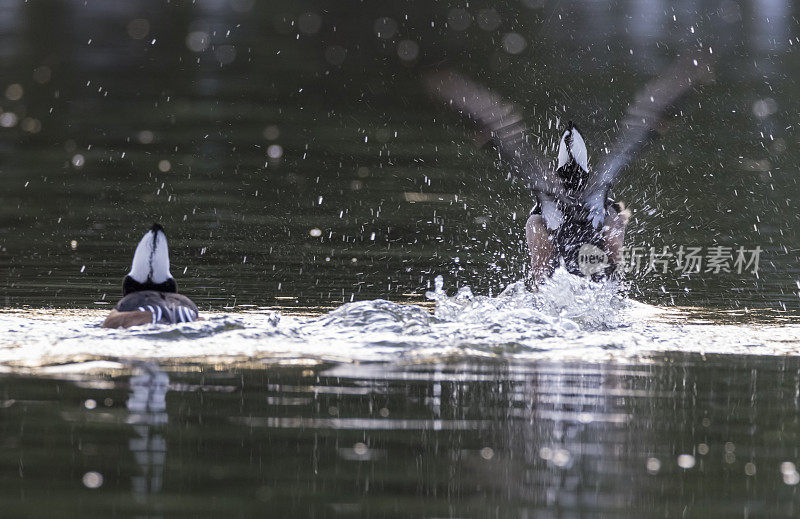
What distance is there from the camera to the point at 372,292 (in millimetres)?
12070

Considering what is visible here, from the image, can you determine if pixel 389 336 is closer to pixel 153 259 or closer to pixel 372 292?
pixel 153 259

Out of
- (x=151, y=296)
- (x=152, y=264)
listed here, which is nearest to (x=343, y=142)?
(x=152, y=264)

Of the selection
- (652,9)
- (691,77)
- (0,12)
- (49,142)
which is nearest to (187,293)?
(691,77)

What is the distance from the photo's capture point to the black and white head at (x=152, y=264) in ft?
31.3

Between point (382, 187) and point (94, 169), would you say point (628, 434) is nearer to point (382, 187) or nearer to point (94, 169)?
point (382, 187)

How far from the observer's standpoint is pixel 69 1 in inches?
1485

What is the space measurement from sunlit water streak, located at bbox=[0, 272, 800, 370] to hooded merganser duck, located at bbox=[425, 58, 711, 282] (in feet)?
A: 2.57

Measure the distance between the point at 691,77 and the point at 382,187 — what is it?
7.56 metres

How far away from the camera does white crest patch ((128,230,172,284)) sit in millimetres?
9547

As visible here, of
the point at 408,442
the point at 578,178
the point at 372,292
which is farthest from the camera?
the point at 372,292

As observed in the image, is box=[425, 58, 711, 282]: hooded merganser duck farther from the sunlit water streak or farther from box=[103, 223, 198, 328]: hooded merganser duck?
box=[103, 223, 198, 328]: hooded merganser duck

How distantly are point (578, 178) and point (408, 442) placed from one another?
18.9 ft

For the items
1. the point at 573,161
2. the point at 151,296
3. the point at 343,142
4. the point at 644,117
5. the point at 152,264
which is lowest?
the point at 151,296

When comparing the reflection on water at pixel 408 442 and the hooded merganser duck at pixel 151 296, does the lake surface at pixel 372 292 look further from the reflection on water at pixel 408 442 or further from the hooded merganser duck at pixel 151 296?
the hooded merganser duck at pixel 151 296
